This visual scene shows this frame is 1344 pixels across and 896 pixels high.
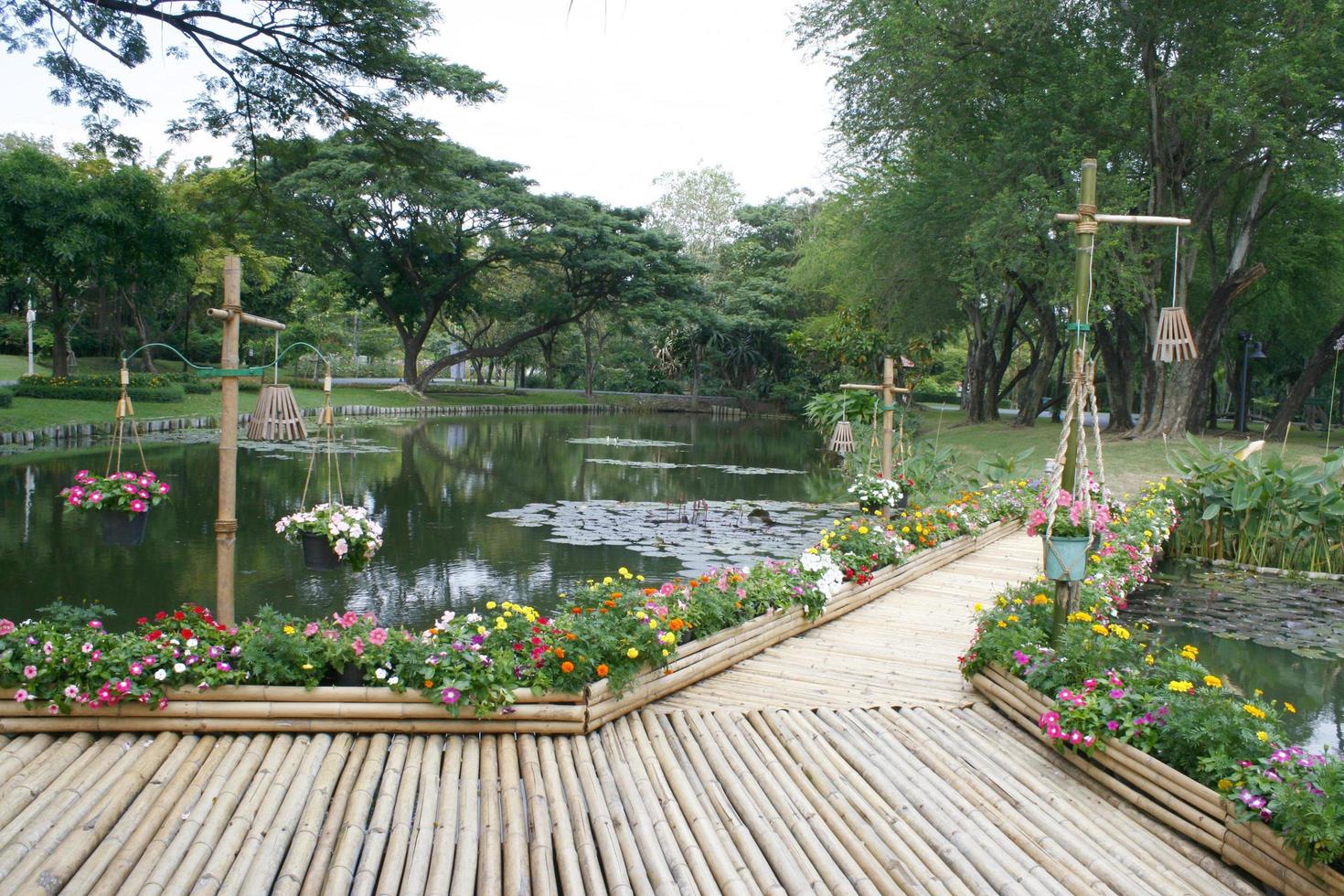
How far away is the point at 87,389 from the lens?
2188cm

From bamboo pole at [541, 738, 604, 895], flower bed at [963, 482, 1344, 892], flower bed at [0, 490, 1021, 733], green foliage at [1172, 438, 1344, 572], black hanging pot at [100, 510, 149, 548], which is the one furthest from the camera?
green foliage at [1172, 438, 1344, 572]

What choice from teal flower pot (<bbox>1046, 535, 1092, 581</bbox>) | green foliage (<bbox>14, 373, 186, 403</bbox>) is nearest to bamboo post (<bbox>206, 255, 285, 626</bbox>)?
teal flower pot (<bbox>1046, 535, 1092, 581</bbox>)

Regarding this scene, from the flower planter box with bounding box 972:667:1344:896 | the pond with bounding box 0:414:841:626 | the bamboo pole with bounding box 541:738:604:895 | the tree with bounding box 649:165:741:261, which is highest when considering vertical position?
the tree with bounding box 649:165:741:261

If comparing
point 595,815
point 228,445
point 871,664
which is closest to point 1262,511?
point 871,664

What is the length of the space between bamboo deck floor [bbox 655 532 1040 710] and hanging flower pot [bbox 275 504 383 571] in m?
1.91

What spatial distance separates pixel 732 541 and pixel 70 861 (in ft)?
27.5

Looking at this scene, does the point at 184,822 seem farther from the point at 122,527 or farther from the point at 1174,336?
the point at 1174,336

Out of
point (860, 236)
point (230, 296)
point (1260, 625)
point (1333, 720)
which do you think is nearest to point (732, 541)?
point (1260, 625)

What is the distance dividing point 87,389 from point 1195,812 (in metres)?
23.8

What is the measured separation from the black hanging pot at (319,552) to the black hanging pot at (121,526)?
0.80 m

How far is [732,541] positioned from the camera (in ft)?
36.0

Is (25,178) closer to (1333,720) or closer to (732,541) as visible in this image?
(732,541)

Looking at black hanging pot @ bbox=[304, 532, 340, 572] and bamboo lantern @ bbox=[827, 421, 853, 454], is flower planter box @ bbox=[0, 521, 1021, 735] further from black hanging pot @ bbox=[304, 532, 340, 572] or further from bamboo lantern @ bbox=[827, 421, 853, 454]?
bamboo lantern @ bbox=[827, 421, 853, 454]

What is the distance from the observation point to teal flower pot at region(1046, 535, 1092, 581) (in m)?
4.58
